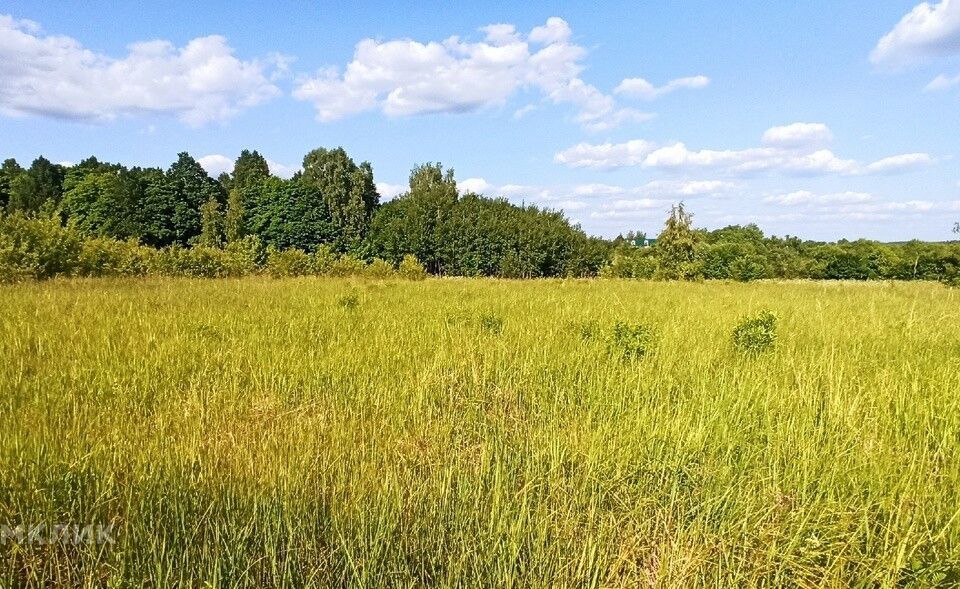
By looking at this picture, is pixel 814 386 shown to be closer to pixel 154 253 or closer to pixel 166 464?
pixel 166 464

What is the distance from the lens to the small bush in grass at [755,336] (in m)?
4.86

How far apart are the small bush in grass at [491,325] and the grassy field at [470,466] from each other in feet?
3.67

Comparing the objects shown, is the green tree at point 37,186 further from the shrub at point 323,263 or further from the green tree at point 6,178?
the shrub at point 323,263

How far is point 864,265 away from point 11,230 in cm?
8519

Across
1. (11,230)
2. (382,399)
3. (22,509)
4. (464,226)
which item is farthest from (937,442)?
(464,226)

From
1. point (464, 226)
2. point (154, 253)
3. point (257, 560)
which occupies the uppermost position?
point (464, 226)

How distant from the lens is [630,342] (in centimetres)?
462

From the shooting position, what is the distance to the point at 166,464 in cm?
222

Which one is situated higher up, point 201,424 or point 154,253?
point 154,253

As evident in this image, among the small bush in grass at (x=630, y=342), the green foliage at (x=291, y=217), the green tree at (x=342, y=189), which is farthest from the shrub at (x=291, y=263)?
the green foliage at (x=291, y=217)

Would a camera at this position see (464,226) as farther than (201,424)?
Yes

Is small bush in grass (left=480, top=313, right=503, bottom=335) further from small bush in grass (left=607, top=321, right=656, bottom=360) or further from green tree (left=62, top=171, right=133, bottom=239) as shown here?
green tree (left=62, top=171, right=133, bottom=239)

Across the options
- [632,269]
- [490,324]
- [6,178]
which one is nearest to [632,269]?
[632,269]

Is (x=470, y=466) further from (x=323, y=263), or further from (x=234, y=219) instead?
(x=234, y=219)
